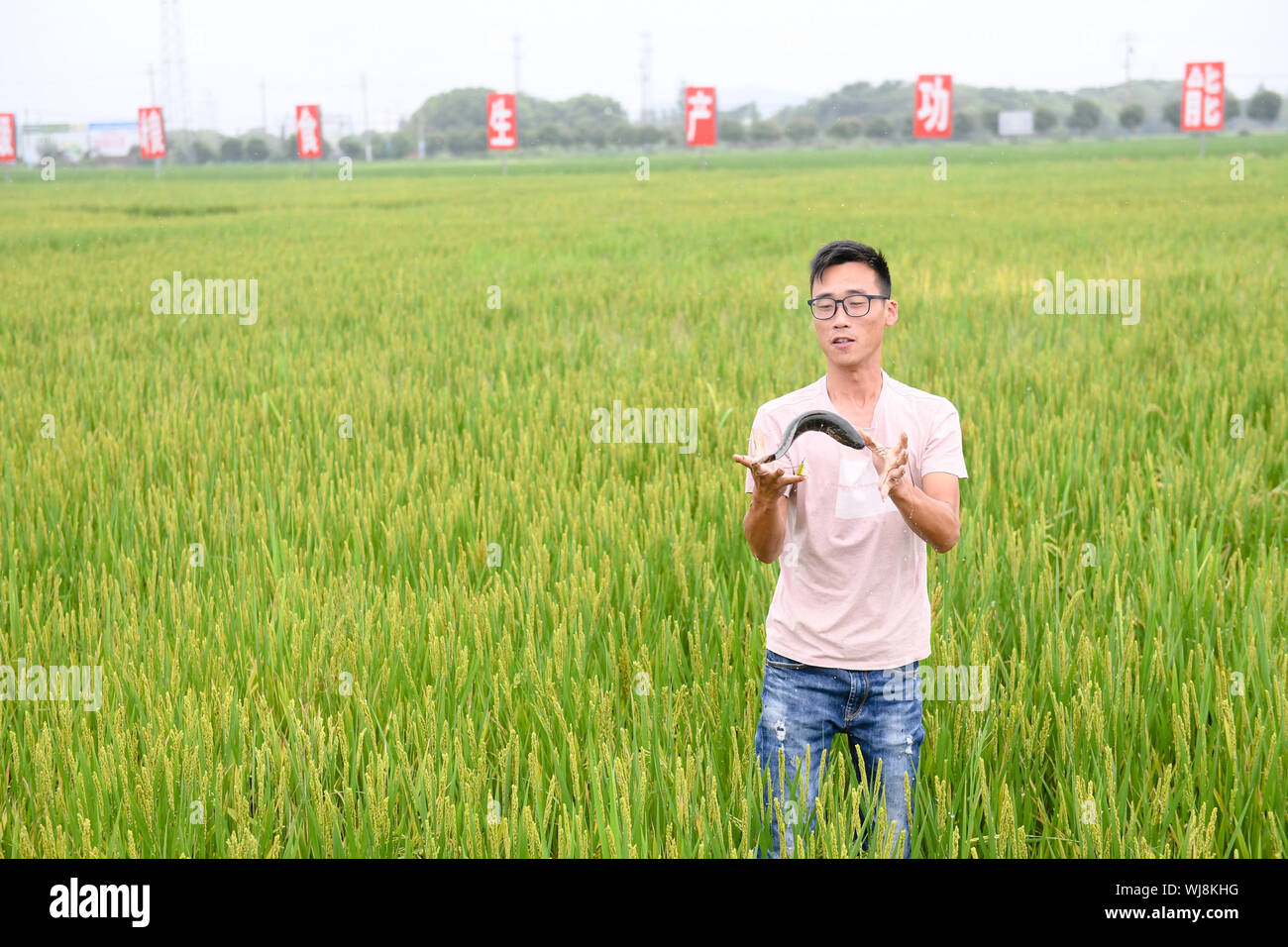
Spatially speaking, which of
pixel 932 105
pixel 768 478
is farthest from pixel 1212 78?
pixel 768 478

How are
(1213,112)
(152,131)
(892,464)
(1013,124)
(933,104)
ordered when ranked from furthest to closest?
(1013,124) < (152,131) < (1213,112) < (933,104) < (892,464)

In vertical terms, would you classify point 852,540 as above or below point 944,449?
below

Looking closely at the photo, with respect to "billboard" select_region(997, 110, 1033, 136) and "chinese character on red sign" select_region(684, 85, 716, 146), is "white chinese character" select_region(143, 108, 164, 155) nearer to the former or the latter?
"chinese character on red sign" select_region(684, 85, 716, 146)

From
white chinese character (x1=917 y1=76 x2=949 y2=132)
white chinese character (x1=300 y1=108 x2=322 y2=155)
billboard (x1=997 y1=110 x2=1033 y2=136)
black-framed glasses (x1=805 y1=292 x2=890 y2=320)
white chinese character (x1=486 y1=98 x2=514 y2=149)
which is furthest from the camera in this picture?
billboard (x1=997 y1=110 x2=1033 y2=136)

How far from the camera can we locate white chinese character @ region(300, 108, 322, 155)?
43.9 metres

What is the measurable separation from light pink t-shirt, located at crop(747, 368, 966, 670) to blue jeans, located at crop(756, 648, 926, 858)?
Answer: 0.03 meters

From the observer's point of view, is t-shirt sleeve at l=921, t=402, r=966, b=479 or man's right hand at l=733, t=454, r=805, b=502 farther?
t-shirt sleeve at l=921, t=402, r=966, b=479

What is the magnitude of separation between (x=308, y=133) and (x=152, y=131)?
6278 mm

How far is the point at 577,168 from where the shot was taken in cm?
3931

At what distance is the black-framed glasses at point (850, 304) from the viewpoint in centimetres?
147

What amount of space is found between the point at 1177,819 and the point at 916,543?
54cm

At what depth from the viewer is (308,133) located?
45.4m

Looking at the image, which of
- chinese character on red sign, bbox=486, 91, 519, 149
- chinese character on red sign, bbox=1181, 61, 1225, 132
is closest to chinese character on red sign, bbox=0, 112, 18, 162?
chinese character on red sign, bbox=486, 91, 519, 149

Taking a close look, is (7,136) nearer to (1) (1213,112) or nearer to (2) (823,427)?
(1) (1213,112)
